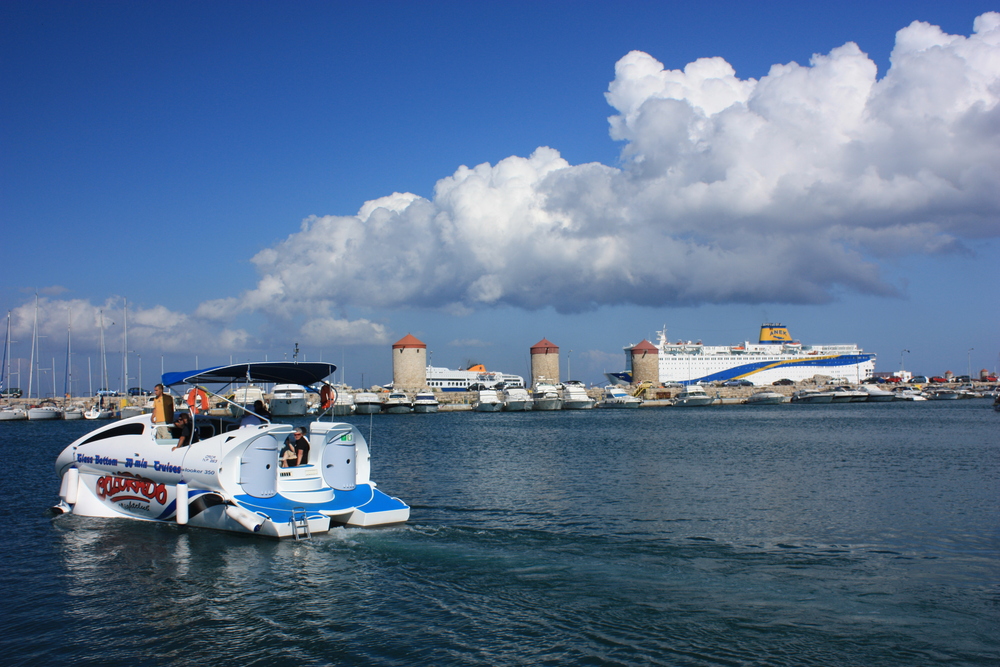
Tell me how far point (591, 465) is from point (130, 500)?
49.0 feet

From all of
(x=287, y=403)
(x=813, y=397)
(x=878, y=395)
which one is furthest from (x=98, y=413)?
(x=878, y=395)

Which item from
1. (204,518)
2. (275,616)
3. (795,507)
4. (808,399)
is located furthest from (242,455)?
(808,399)

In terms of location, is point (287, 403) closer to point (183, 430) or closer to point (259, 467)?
point (183, 430)

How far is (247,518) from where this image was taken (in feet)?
38.5

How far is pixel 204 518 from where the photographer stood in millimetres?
12586

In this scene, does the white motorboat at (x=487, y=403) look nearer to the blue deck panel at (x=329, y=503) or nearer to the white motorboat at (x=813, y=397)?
the white motorboat at (x=813, y=397)

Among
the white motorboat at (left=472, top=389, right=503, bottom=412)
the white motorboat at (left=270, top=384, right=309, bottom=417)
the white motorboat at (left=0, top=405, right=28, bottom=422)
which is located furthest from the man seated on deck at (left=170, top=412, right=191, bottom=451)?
the white motorboat at (left=472, top=389, right=503, bottom=412)

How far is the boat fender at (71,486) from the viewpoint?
14.5m

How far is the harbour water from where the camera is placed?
24.2 feet

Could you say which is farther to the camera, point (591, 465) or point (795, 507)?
point (591, 465)

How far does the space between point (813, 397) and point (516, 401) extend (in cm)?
4158

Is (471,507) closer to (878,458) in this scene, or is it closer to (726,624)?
(726,624)

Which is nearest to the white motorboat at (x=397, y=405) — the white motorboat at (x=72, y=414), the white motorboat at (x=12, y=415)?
the white motorboat at (x=72, y=414)

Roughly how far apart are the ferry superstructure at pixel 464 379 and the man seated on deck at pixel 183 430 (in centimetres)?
9959
